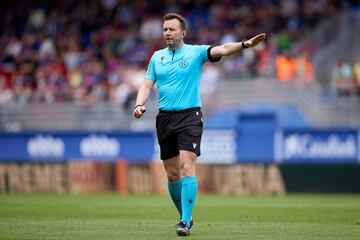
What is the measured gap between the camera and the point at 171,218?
1306 cm

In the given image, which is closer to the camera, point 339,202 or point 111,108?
point 339,202

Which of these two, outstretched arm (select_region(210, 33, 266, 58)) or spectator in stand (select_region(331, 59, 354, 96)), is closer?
outstretched arm (select_region(210, 33, 266, 58))

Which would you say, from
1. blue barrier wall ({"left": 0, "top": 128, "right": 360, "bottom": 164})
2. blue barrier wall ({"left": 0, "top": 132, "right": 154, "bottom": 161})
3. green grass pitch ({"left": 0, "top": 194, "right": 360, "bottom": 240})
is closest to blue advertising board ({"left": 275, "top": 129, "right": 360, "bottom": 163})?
blue barrier wall ({"left": 0, "top": 128, "right": 360, "bottom": 164})

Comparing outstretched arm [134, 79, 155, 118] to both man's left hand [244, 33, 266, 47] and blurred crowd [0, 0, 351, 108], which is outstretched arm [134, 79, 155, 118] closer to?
man's left hand [244, 33, 266, 47]

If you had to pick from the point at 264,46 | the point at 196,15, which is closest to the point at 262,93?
the point at 264,46

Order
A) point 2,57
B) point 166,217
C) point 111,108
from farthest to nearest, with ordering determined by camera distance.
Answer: point 2,57 < point 111,108 < point 166,217

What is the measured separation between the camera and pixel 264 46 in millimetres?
26422

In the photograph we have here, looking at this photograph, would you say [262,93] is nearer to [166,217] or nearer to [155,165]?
[155,165]

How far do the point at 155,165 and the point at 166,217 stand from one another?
7.92 meters

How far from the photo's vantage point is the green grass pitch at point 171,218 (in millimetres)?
10336

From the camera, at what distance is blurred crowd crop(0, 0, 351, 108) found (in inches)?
1027

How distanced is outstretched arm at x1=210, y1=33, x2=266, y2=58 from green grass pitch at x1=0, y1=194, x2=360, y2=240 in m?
2.11

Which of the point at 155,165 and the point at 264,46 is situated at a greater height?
the point at 264,46

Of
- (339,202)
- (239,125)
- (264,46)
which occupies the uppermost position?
(264,46)
